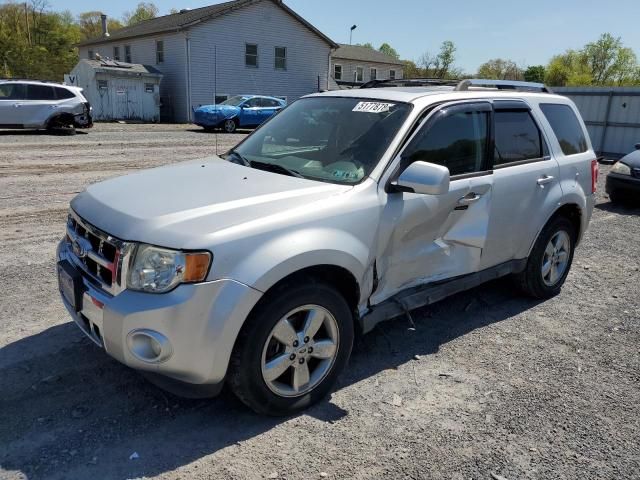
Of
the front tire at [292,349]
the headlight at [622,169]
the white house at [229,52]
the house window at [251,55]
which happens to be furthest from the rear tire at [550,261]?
the house window at [251,55]

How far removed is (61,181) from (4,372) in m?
7.28

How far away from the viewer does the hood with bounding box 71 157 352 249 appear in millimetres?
2756

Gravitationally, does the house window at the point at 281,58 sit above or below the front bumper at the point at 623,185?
above

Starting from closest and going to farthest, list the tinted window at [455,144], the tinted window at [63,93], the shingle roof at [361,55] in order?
1. the tinted window at [455,144]
2. the tinted window at [63,93]
3. the shingle roof at [361,55]

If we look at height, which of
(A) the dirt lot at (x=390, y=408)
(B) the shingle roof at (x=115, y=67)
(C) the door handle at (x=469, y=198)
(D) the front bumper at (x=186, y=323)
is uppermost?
(B) the shingle roof at (x=115, y=67)

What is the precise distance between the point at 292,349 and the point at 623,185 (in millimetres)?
9035

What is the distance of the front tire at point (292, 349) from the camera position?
2869mm

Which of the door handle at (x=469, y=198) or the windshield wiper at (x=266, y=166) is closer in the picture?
the windshield wiper at (x=266, y=166)

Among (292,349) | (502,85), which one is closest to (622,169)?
(502,85)

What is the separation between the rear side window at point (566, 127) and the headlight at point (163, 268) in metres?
3.59

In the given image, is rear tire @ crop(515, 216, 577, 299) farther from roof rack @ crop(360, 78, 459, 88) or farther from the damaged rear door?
roof rack @ crop(360, 78, 459, 88)

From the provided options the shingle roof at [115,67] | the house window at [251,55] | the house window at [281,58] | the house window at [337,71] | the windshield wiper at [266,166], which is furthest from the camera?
the house window at [337,71]

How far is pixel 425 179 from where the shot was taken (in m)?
3.24

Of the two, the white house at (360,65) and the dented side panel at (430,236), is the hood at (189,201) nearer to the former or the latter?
the dented side panel at (430,236)
